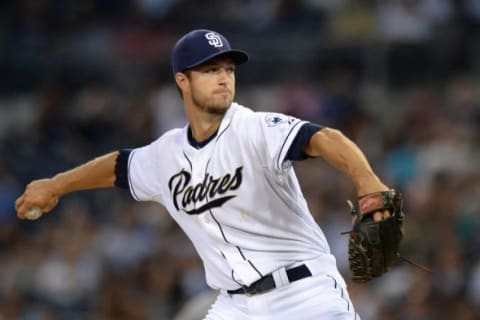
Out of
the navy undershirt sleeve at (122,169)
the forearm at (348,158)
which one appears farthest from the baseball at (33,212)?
the forearm at (348,158)

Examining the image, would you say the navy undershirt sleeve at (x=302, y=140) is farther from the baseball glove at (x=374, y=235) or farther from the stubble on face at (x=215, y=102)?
the stubble on face at (x=215, y=102)

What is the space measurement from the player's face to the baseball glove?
90 cm

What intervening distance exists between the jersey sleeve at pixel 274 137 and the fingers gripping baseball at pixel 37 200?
1.27 metres

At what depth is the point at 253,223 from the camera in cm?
544

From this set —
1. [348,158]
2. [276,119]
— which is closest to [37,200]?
[276,119]

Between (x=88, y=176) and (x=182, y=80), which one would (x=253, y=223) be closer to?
(x=182, y=80)

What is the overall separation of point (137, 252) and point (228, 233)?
5.52m

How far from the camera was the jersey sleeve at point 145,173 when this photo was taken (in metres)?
6.00

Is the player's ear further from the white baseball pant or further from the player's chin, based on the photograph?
the white baseball pant

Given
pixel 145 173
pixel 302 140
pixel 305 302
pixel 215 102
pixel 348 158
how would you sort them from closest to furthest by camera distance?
pixel 348 158, pixel 302 140, pixel 305 302, pixel 215 102, pixel 145 173

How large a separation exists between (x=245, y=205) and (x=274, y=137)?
1.29 ft

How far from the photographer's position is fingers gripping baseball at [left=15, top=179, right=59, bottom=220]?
6.11 m

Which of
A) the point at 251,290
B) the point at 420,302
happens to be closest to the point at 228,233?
the point at 251,290

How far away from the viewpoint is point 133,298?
397 inches
